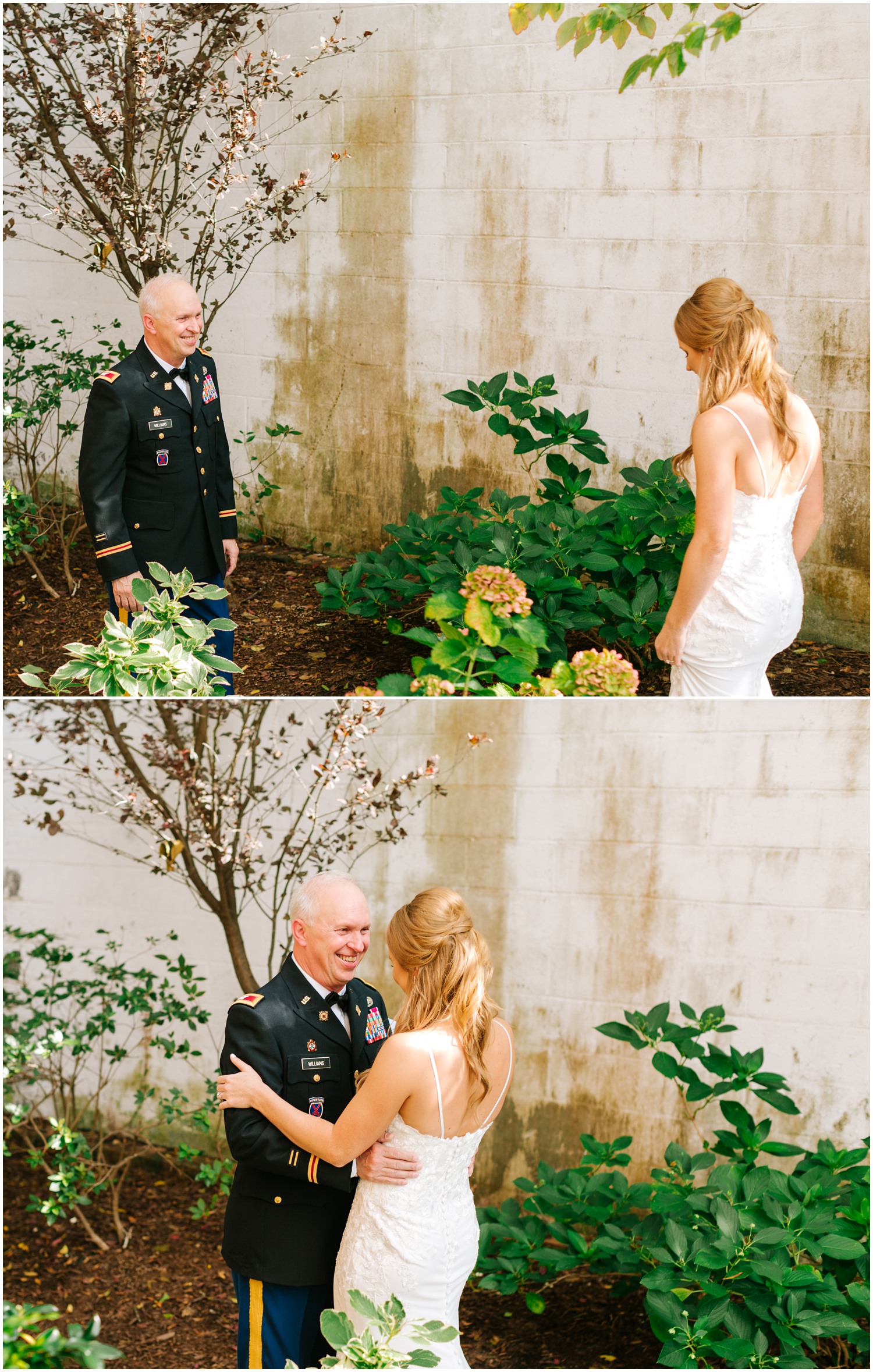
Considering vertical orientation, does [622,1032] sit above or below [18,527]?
below

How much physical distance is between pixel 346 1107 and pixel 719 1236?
989 millimetres

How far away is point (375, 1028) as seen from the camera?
239cm

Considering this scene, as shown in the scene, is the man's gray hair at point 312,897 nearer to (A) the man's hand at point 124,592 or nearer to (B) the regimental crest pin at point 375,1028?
(B) the regimental crest pin at point 375,1028

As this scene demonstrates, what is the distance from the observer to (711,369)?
2.45m

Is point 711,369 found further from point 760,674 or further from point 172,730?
point 172,730

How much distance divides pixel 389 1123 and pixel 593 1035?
5.28ft

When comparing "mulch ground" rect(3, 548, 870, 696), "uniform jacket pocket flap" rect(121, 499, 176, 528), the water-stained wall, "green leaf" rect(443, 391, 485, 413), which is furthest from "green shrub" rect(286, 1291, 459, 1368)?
"green leaf" rect(443, 391, 485, 413)

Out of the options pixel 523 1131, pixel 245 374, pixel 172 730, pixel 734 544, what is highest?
pixel 245 374

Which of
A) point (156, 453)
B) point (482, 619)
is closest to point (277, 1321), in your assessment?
point (482, 619)

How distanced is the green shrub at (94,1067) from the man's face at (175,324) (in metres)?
1.82

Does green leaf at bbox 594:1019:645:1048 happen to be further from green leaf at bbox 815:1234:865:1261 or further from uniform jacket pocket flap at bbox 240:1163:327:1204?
uniform jacket pocket flap at bbox 240:1163:327:1204

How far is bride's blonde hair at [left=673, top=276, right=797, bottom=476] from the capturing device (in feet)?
7.88

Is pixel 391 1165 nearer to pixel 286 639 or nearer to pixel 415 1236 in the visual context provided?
pixel 415 1236

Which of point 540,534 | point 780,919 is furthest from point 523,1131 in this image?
point 540,534
